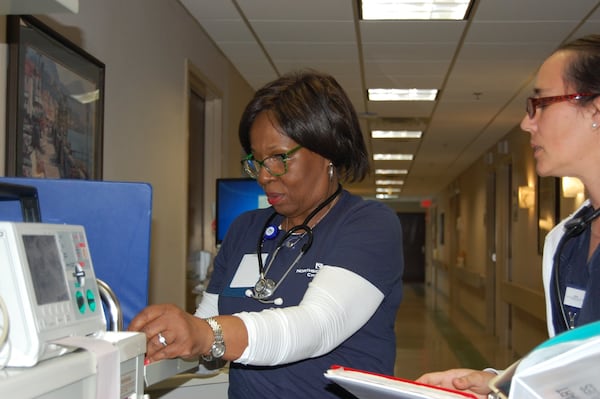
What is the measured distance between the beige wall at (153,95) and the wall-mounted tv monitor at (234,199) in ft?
0.91

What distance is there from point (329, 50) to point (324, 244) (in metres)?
3.95

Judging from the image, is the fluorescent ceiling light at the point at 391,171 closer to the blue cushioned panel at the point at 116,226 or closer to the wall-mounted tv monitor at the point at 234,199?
the wall-mounted tv monitor at the point at 234,199

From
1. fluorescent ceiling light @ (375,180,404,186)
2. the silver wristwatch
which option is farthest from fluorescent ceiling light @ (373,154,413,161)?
the silver wristwatch

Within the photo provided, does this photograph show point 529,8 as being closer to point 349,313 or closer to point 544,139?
point 544,139

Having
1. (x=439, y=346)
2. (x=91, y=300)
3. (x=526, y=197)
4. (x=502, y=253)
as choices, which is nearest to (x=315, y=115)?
(x=91, y=300)

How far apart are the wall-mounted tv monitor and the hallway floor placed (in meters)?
2.61

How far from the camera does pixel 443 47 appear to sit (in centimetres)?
525

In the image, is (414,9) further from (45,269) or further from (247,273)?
(45,269)

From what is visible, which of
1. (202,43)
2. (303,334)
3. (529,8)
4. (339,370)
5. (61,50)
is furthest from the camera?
(202,43)

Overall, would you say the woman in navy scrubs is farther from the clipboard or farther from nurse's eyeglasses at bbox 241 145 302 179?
the clipboard

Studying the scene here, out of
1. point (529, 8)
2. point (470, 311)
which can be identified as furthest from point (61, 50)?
point (470, 311)

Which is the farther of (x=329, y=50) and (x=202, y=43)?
(x=329, y=50)

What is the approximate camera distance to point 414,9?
14.7 ft

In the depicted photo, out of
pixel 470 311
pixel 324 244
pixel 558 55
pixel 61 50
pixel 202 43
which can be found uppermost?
pixel 202 43
